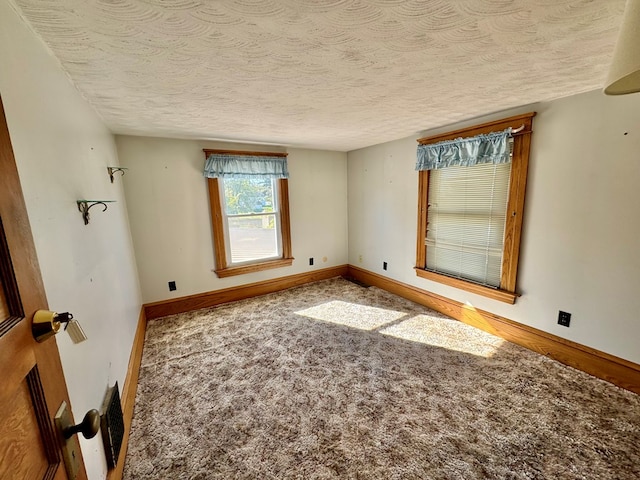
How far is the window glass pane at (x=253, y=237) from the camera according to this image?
11.8 ft

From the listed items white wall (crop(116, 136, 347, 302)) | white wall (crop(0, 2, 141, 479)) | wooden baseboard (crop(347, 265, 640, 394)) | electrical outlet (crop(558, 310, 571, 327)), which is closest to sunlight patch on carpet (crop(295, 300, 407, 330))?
wooden baseboard (crop(347, 265, 640, 394))

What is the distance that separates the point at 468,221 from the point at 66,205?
10.3 ft

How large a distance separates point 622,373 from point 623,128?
1710mm

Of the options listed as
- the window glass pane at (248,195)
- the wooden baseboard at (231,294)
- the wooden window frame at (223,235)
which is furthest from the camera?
the window glass pane at (248,195)

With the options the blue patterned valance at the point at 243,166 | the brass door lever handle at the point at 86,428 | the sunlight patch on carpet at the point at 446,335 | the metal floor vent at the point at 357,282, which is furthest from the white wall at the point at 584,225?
the brass door lever handle at the point at 86,428

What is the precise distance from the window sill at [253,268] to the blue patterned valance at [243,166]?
120 cm

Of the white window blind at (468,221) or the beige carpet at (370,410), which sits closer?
the beige carpet at (370,410)

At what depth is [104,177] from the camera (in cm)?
204

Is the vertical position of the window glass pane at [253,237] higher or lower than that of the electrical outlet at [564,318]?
higher

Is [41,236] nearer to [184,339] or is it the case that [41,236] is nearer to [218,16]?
[218,16]

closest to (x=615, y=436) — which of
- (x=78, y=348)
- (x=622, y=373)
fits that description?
(x=622, y=373)

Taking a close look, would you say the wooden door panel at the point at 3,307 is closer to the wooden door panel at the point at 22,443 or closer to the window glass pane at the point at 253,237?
the wooden door panel at the point at 22,443

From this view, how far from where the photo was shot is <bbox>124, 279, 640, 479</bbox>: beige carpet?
4.68ft

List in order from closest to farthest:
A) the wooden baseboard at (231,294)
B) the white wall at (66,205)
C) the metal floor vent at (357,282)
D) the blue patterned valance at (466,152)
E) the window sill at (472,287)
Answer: the white wall at (66,205) < the blue patterned valance at (466,152) < the window sill at (472,287) < the wooden baseboard at (231,294) < the metal floor vent at (357,282)
